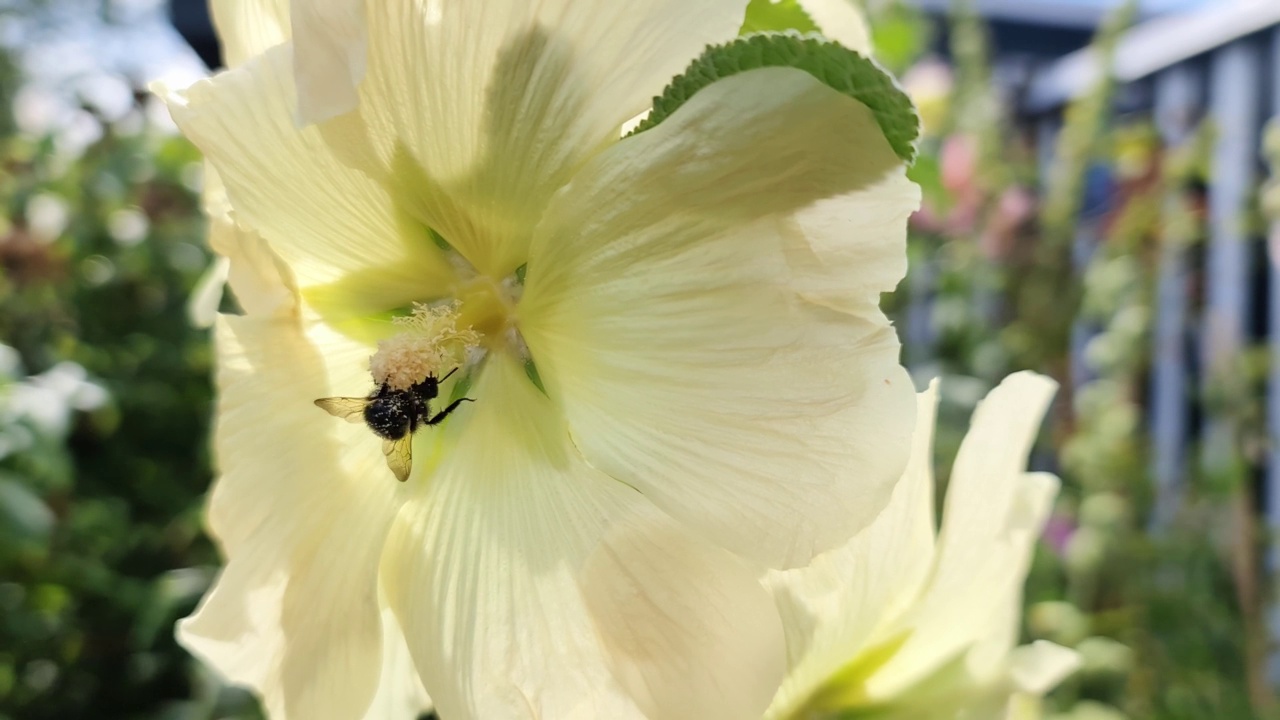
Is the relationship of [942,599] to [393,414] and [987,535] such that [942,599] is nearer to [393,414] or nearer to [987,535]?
[987,535]

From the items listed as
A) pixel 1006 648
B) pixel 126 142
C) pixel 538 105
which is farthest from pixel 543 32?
pixel 126 142

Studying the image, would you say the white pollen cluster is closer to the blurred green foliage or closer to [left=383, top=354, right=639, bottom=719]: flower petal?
[left=383, top=354, right=639, bottom=719]: flower petal

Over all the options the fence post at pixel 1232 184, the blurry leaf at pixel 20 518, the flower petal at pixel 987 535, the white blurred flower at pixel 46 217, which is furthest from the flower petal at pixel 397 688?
the fence post at pixel 1232 184

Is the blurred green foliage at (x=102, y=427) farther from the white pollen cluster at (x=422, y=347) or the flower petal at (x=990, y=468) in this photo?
the flower petal at (x=990, y=468)

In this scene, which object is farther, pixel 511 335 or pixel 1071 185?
pixel 1071 185

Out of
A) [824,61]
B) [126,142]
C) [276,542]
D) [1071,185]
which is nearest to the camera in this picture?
[824,61]

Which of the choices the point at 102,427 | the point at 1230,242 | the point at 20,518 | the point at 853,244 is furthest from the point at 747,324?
the point at 1230,242

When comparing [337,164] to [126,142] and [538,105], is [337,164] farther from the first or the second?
[126,142]
